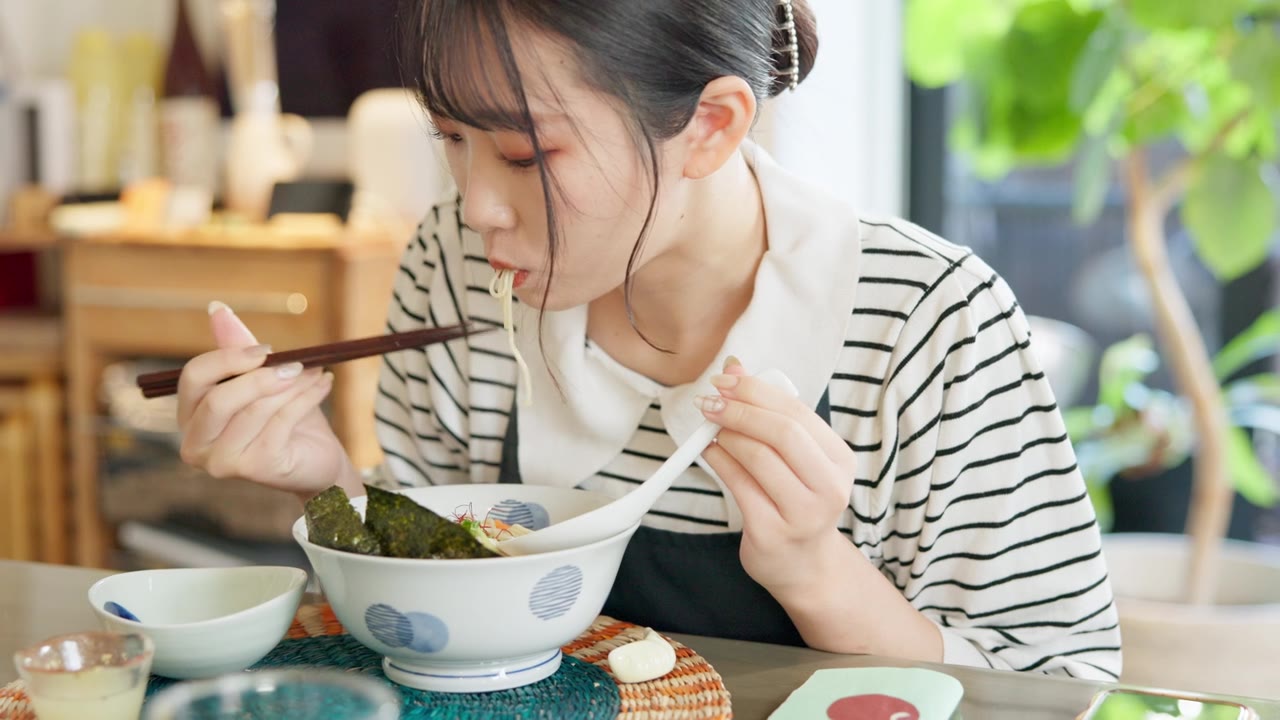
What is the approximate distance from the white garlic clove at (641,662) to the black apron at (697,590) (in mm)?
298

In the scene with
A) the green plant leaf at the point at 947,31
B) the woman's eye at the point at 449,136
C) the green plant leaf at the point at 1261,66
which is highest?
the green plant leaf at the point at 947,31

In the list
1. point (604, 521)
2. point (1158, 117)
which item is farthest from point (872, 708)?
point (1158, 117)

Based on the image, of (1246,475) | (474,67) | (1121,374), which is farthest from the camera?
(1121,374)

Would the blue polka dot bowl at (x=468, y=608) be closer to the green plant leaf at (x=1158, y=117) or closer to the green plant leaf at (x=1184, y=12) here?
the green plant leaf at (x=1184, y=12)

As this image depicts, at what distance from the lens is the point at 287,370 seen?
3.51ft

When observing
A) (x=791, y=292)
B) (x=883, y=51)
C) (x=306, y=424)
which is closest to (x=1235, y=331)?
(x=883, y=51)

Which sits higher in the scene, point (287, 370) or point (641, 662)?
point (287, 370)

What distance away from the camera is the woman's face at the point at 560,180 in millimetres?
923

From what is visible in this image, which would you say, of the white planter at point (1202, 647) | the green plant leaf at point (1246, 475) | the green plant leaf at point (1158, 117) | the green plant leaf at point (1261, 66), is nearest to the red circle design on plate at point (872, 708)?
the white planter at point (1202, 647)

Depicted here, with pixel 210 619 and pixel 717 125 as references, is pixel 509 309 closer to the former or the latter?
pixel 717 125

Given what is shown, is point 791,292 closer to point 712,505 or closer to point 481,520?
point 712,505

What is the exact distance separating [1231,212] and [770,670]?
1.15 meters

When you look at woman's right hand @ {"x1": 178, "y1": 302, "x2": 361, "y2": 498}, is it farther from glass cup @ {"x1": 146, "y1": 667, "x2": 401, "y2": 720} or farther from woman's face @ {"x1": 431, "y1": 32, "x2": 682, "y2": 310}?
glass cup @ {"x1": 146, "y1": 667, "x2": 401, "y2": 720}

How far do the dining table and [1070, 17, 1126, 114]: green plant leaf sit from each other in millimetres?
1037
